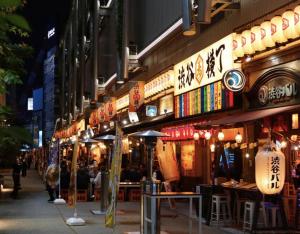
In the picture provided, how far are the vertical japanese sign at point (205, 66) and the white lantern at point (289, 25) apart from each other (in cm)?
334

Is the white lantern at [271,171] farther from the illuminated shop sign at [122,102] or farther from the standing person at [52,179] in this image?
the illuminated shop sign at [122,102]

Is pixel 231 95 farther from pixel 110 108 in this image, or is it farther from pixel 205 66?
pixel 110 108

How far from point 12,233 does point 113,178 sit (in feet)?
15.5

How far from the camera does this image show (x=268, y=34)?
44.3ft

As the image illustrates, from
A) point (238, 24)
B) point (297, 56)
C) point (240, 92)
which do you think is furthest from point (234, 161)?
point (297, 56)

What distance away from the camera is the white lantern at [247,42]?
14.6m

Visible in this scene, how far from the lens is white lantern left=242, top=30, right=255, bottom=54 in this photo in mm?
14602

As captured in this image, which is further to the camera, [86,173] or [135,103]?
[135,103]

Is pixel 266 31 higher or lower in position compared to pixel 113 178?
higher

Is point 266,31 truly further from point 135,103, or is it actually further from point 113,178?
point 135,103

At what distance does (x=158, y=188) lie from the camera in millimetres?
12070

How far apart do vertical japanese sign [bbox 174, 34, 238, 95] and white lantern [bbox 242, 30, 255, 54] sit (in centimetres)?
98

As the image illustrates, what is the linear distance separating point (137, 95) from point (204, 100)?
9836 mm

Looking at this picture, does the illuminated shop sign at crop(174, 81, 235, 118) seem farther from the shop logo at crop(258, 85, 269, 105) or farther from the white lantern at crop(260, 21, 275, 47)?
the white lantern at crop(260, 21, 275, 47)
